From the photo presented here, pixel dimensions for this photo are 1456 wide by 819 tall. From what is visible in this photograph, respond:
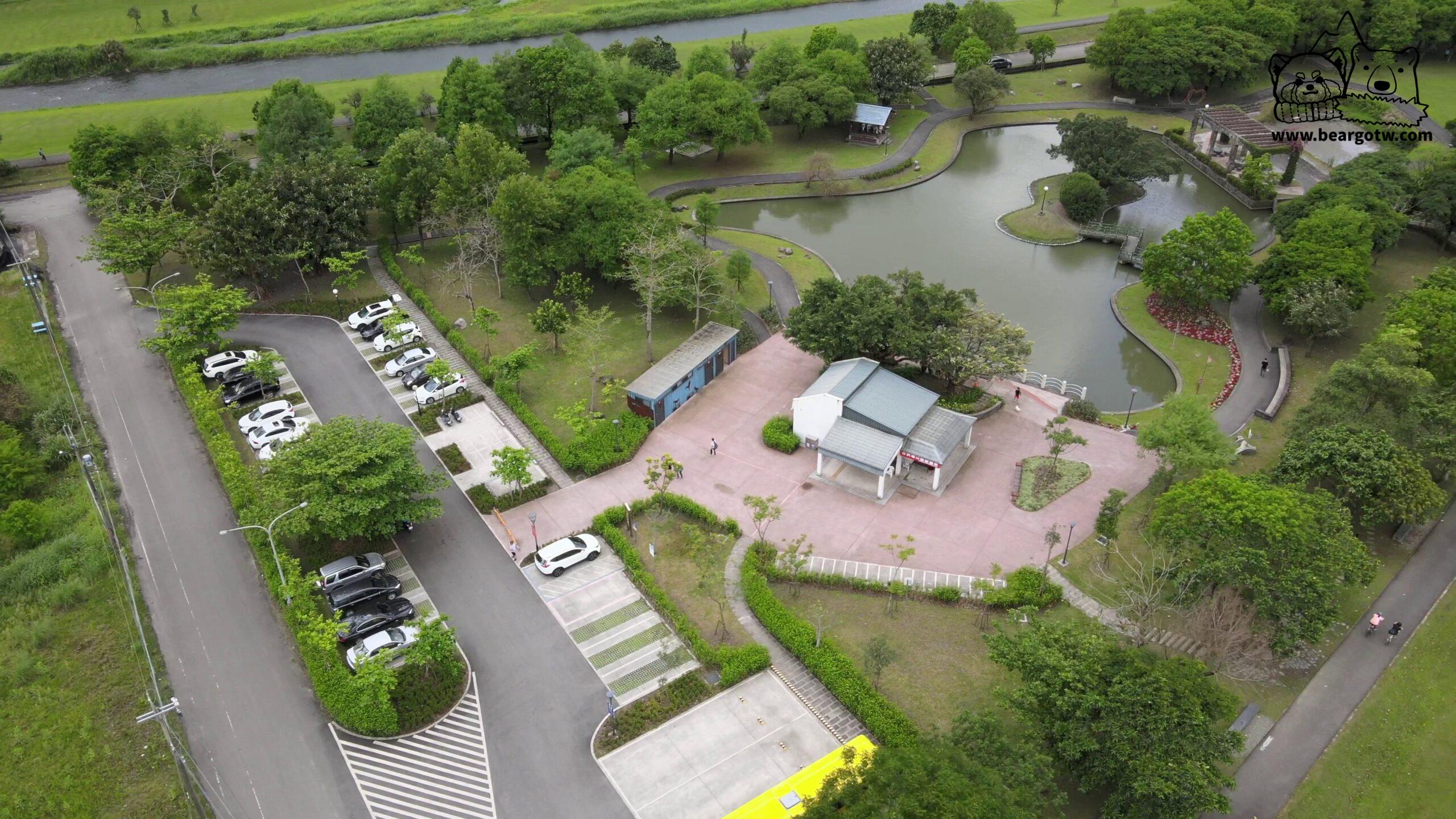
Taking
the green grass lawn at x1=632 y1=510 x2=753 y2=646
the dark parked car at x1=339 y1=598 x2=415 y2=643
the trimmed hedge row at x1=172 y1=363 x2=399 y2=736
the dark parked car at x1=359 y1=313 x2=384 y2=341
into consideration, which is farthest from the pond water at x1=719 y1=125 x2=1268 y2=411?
the trimmed hedge row at x1=172 y1=363 x2=399 y2=736

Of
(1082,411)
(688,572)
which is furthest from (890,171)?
(688,572)

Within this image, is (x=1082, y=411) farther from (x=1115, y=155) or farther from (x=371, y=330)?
(x=371, y=330)

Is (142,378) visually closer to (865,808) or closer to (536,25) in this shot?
(865,808)

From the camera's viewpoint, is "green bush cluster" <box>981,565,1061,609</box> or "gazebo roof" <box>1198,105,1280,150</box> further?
"gazebo roof" <box>1198,105,1280,150</box>

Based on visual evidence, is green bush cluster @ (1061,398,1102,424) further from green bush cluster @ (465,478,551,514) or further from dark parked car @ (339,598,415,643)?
dark parked car @ (339,598,415,643)

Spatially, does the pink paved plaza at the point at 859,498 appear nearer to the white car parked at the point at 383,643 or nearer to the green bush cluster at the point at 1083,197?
the white car parked at the point at 383,643

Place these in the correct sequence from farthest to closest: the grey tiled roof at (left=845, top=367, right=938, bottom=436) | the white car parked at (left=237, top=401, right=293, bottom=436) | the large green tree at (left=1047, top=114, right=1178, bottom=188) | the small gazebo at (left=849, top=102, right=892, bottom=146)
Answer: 1. the small gazebo at (left=849, top=102, right=892, bottom=146)
2. the large green tree at (left=1047, top=114, right=1178, bottom=188)
3. the white car parked at (left=237, top=401, right=293, bottom=436)
4. the grey tiled roof at (left=845, top=367, right=938, bottom=436)

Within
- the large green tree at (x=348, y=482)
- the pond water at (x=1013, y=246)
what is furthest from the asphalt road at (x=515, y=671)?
the pond water at (x=1013, y=246)
